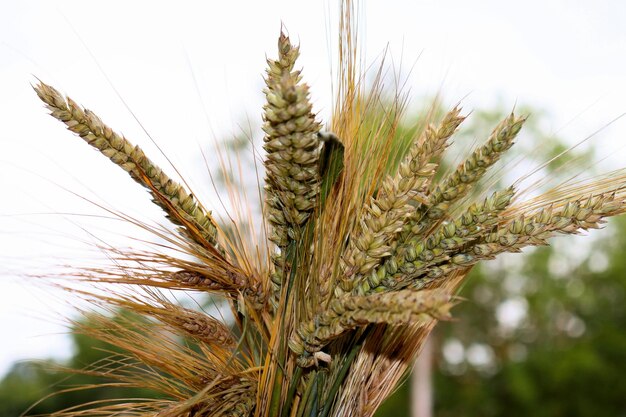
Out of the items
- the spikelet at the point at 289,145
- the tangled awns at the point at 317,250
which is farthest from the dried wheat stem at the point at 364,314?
the spikelet at the point at 289,145

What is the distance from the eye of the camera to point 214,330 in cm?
98

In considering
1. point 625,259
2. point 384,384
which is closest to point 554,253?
point 625,259

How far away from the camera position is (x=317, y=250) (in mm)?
914

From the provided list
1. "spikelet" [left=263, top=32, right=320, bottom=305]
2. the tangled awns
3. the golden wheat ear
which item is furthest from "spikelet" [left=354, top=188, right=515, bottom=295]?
the golden wheat ear

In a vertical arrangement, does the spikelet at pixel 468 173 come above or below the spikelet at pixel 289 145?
above

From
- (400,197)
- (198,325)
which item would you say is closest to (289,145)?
(400,197)

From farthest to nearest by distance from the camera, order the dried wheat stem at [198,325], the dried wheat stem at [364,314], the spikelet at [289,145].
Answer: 1. the dried wheat stem at [198,325]
2. the spikelet at [289,145]
3. the dried wheat stem at [364,314]

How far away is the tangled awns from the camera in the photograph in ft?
2.66

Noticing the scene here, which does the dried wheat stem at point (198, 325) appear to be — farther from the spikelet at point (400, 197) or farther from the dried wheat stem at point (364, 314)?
the spikelet at point (400, 197)

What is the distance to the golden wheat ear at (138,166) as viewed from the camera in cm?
83

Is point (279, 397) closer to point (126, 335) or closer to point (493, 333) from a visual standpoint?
point (126, 335)

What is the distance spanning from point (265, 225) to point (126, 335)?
11.5 inches

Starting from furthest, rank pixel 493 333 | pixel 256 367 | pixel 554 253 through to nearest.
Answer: pixel 493 333 < pixel 554 253 < pixel 256 367

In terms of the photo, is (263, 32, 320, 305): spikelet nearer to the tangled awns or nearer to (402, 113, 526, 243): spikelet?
the tangled awns
